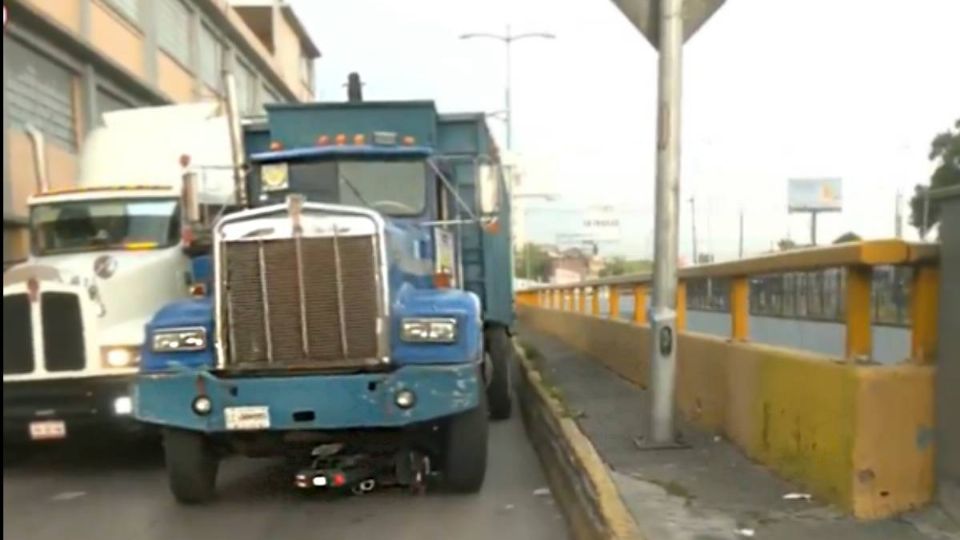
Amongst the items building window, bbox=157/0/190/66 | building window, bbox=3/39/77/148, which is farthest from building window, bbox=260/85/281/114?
building window, bbox=3/39/77/148

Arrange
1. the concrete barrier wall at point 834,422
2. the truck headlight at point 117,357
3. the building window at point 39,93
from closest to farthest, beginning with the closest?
the concrete barrier wall at point 834,422, the truck headlight at point 117,357, the building window at point 39,93

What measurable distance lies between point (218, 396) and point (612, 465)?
2682 mm

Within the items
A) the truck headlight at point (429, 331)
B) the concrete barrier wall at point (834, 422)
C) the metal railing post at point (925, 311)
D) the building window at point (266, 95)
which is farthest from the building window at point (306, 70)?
the metal railing post at point (925, 311)

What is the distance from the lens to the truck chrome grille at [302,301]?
26.6 ft

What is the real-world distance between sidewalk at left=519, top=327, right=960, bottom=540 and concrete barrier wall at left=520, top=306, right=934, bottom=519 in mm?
122

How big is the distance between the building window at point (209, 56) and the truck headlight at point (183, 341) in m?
27.6

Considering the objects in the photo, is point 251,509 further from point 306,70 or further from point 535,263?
point 535,263

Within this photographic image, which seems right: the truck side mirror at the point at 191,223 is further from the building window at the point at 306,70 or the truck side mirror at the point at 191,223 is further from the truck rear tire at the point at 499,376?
the building window at the point at 306,70

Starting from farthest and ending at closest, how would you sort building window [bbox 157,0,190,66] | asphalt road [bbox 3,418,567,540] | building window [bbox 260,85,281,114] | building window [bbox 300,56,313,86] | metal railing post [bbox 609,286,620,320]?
building window [bbox 300,56,313,86]
building window [bbox 260,85,281,114]
building window [bbox 157,0,190,66]
metal railing post [bbox 609,286,620,320]
asphalt road [bbox 3,418,567,540]

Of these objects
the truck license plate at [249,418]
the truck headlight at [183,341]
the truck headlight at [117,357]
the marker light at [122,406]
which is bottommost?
the marker light at [122,406]

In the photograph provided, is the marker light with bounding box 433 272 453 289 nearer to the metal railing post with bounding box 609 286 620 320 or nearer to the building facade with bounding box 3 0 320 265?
the building facade with bounding box 3 0 320 265

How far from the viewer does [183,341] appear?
8062mm

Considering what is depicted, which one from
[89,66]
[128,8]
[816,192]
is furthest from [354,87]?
[816,192]

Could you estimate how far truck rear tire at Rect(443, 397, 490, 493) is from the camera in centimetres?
835
